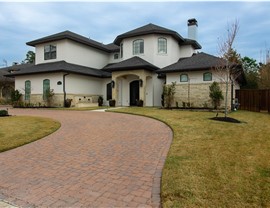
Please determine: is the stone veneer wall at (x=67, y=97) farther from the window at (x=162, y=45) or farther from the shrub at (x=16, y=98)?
the window at (x=162, y=45)

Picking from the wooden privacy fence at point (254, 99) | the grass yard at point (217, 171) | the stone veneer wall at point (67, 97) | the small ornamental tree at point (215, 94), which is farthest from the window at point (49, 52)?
the grass yard at point (217, 171)

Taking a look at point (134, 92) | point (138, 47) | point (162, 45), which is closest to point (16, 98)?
point (134, 92)

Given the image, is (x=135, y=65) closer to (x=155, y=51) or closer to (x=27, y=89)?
(x=155, y=51)

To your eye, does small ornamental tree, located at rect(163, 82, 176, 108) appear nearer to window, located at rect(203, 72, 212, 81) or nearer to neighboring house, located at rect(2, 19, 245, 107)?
neighboring house, located at rect(2, 19, 245, 107)

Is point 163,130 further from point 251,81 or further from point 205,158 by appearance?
point 251,81

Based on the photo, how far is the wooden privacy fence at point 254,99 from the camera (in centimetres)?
1714

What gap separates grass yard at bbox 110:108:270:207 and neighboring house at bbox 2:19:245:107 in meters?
11.7

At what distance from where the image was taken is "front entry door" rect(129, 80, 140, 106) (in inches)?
915

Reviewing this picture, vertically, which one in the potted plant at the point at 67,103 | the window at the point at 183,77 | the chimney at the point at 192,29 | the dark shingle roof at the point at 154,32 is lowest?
the potted plant at the point at 67,103

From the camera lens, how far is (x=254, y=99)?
17984 millimetres

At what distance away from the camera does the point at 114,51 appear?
28.9m

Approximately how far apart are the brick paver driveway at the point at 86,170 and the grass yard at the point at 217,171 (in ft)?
1.11

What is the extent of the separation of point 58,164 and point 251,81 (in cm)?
3149

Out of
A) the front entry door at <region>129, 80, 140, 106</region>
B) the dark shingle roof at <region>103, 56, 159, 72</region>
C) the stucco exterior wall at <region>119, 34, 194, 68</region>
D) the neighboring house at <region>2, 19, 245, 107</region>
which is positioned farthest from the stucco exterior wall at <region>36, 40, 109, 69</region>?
the front entry door at <region>129, 80, 140, 106</region>
